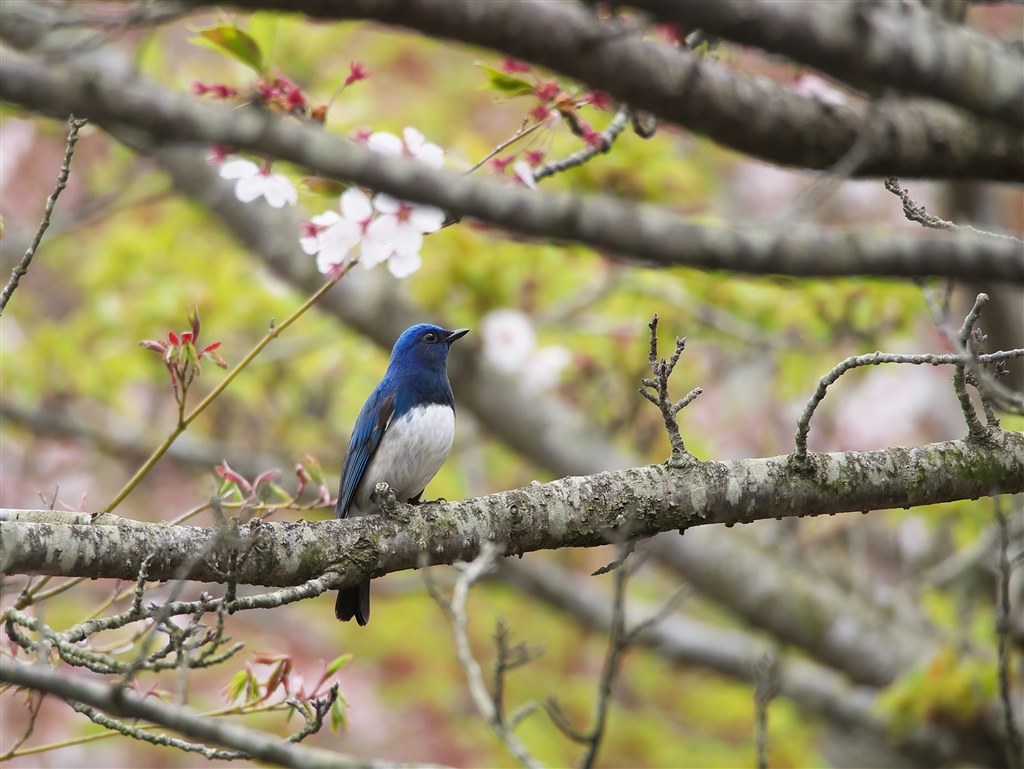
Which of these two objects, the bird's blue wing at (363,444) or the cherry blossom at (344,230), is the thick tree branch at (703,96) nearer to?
the cherry blossom at (344,230)

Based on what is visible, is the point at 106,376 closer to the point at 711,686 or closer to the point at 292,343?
the point at 292,343

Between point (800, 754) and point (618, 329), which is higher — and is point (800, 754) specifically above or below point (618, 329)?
below

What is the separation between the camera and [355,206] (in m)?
3.06

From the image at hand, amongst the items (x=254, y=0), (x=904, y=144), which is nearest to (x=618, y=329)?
(x=904, y=144)

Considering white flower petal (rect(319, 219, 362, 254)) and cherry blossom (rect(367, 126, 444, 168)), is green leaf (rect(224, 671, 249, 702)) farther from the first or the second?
cherry blossom (rect(367, 126, 444, 168))

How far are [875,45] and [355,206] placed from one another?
161 centimetres

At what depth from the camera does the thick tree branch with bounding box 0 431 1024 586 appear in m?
2.85

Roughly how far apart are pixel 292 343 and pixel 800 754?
15.5 ft

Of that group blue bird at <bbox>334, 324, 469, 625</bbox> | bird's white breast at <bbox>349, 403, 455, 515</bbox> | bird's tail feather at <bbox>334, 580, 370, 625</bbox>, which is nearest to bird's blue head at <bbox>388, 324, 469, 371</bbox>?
blue bird at <bbox>334, 324, 469, 625</bbox>

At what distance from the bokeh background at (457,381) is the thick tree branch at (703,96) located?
1.68 metres

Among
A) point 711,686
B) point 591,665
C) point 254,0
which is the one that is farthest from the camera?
point 591,665

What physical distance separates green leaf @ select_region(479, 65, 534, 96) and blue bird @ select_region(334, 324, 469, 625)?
1874mm

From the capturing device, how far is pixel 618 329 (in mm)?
6637

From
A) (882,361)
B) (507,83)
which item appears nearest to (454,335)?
(507,83)
